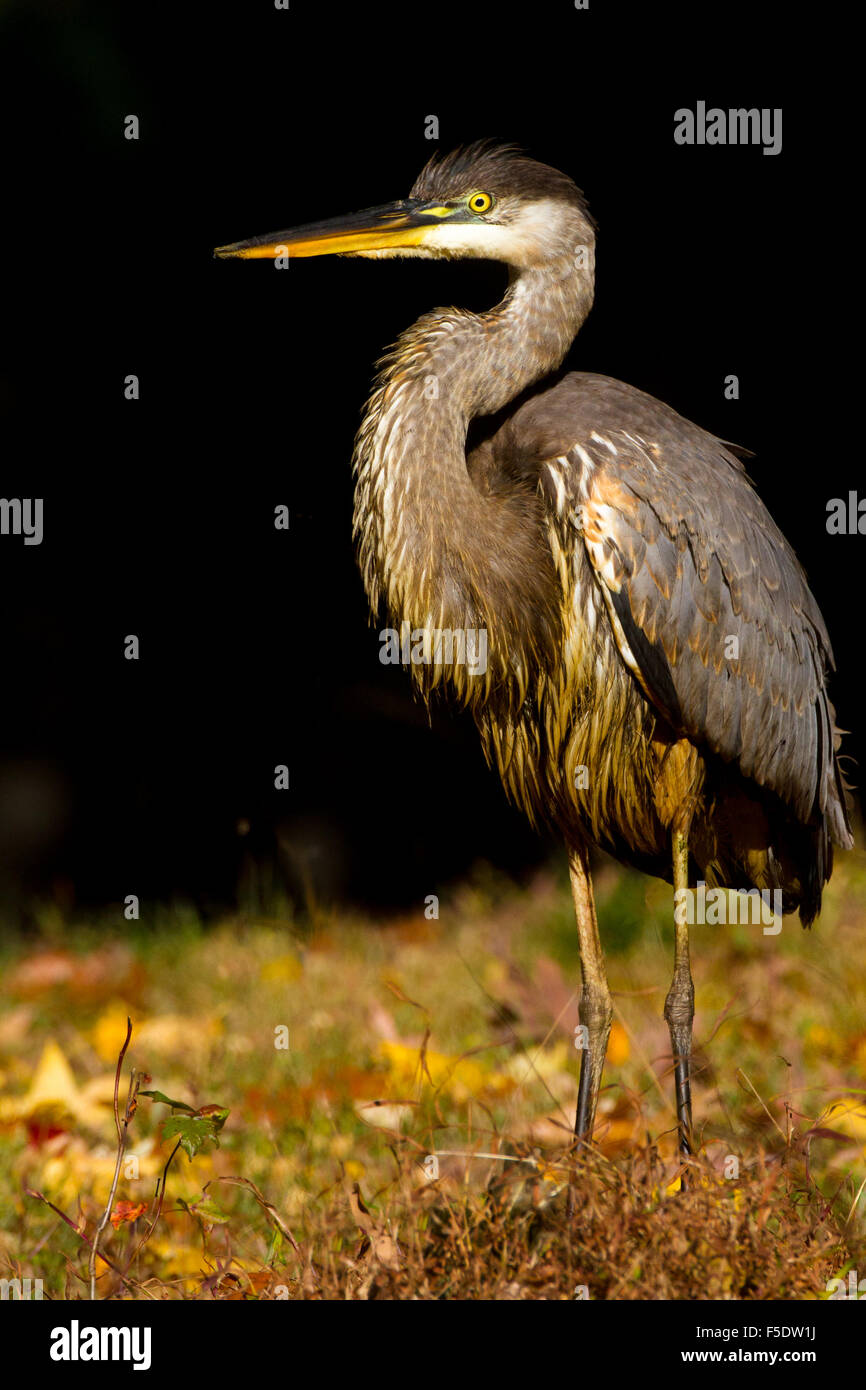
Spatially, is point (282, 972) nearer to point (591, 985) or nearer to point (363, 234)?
point (591, 985)

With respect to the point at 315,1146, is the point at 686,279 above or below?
above

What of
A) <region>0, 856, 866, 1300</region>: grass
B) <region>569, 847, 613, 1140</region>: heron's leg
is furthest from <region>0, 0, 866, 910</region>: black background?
<region>569, 847, 613, 1140</region>: heron's leg

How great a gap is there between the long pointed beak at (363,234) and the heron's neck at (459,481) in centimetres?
23

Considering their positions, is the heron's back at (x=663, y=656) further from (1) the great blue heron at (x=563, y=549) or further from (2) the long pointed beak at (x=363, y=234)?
(2) the long pointed beak at (x=363, y=234)

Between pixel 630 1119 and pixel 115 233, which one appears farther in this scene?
pixel 115 233

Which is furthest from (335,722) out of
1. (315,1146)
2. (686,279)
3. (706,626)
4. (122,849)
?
(706,626)

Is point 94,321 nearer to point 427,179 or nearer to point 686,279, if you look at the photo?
point 686,279

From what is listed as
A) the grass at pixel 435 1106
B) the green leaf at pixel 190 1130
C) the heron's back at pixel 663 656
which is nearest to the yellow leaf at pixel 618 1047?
the grass at pixel 435 1106

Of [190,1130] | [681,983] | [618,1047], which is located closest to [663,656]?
[681,983]

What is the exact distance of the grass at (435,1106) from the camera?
293cm

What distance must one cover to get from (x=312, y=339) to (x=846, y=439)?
275cm

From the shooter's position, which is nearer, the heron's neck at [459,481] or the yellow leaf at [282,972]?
the heron's neck at [459,481]

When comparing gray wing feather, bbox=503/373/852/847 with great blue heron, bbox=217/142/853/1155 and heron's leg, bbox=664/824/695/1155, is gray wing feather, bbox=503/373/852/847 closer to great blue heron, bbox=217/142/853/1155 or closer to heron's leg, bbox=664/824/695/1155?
great blue heron, bbox=217/142/853/1155

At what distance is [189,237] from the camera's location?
6.95 metres
